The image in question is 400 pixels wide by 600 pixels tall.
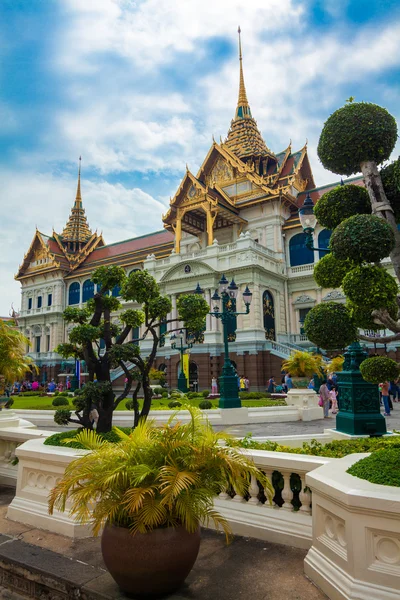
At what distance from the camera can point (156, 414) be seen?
15.3 metres

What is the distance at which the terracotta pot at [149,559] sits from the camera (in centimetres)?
297

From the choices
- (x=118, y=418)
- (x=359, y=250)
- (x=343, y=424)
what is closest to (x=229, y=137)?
(x=118, y=418)

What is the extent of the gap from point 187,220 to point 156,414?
76.1 ft

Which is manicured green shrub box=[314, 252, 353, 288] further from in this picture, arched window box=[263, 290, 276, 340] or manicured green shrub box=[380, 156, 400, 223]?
arched window box=[263, 290, 276, 340]

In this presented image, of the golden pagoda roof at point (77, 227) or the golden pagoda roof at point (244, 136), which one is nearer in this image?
the golden pagoda roof at point (244, 136)

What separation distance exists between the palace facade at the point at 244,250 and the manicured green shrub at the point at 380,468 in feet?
75.8

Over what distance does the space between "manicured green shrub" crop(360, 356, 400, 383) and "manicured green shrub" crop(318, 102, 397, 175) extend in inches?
87.6

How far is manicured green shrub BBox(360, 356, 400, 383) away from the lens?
14.5 ft

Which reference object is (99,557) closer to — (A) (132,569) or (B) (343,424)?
(A) (132,569)

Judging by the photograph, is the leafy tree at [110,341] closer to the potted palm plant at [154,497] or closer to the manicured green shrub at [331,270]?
the manicured green shrub at [331,270]

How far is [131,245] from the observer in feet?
155

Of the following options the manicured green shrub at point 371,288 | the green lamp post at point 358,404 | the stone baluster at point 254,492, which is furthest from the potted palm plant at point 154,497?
the green lamp post at point 358,404

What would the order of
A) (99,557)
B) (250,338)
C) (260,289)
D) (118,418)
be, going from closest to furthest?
(99,557) → (118,418) → (250,338) → (260,289)

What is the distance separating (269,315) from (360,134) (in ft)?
86.4
